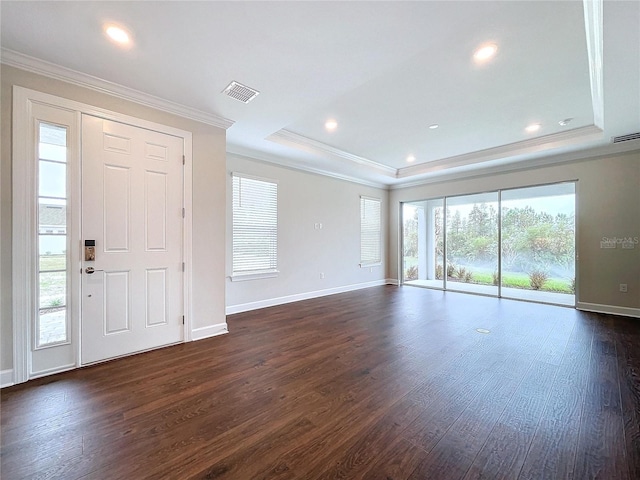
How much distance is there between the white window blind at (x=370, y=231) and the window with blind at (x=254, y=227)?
2728mm

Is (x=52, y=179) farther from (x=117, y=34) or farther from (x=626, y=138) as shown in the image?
(x=626, y=138)

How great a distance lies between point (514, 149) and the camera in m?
5.04

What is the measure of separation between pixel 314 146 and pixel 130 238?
332 cm

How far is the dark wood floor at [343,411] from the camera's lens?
1.52 meters

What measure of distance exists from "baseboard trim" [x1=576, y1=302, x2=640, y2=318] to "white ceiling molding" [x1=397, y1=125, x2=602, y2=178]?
2.91m

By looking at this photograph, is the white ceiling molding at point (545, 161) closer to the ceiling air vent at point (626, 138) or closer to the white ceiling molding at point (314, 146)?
the ceiling air vent at point (626, 138)

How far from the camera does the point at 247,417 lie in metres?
1.93

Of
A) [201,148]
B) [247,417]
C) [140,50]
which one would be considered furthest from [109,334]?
[140,50]

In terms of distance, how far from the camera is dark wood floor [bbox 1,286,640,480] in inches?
59.8

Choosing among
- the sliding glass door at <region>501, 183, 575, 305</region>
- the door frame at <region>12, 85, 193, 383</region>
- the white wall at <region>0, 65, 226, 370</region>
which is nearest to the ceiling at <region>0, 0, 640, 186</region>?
the white wall at <region>0, 65, 226, 370</region>

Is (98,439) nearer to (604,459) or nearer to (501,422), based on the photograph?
(501,422)

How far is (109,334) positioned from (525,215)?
7286 millimetres

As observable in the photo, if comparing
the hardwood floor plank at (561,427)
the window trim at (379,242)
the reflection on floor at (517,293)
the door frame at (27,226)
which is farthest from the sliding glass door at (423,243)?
the door frame at (27,226)

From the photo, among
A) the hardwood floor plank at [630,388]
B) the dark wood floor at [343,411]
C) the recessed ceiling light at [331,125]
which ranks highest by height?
the recessed ceiling light at [331,125]
